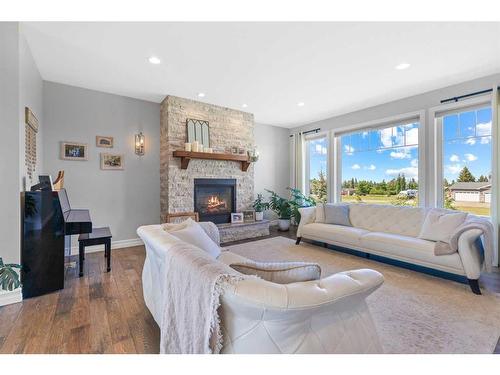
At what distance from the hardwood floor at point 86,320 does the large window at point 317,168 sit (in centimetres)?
325

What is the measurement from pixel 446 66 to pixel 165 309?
4051 millimetres

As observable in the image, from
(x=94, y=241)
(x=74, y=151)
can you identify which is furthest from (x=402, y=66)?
(x=74, y=151)

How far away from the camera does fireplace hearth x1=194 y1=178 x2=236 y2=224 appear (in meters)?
4.65

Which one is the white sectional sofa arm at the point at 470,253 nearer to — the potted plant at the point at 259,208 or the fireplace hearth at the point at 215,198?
the potted plant at the point at 259,208

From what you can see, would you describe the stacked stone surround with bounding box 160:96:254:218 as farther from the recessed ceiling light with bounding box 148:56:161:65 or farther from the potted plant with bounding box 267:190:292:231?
the recessed ceiling light with bounding box 148:56:161:65

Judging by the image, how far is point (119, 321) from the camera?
1.95 meters

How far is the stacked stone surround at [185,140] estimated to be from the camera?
423 centimetres

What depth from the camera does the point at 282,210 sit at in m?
5.62

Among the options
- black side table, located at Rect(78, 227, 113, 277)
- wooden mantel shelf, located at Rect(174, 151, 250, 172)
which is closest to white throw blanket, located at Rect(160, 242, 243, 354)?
black side table, located at Rect(78, 227, 113, 277)

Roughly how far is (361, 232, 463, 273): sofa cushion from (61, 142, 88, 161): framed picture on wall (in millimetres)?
4555

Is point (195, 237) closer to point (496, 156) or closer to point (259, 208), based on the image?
point (259, 208)

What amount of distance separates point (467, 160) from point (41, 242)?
18.5 ft
